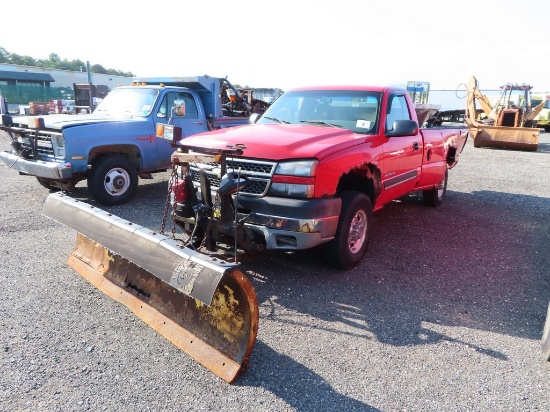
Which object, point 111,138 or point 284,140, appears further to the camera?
point 111,138

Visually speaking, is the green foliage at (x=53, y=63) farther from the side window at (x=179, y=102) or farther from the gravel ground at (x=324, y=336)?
the gravel ground at (x=324, y=336)

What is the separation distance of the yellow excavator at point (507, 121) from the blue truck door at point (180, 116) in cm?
1291

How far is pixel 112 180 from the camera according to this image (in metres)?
7.06

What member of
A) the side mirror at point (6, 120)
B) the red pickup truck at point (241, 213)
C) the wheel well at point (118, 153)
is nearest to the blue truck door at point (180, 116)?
the wheel well at point (118, 153)

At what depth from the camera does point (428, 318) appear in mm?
3705

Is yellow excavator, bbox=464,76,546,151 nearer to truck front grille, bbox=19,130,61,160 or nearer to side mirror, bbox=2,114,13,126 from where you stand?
truck front grille, bbox=19,130,61,160

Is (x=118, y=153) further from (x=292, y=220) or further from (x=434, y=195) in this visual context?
(x=434, y=195)

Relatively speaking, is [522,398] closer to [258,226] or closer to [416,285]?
[416,285]

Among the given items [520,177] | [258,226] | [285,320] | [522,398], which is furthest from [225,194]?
[520,177]

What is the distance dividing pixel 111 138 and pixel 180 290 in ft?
16.0

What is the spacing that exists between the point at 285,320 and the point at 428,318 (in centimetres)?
125

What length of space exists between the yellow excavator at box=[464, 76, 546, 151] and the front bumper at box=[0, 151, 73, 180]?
15.5 m

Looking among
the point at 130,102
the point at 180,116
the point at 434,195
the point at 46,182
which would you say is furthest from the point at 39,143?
the point at 434,195

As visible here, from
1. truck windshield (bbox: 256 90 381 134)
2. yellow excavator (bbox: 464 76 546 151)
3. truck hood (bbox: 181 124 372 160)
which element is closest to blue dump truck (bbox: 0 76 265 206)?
truck windshield (bbox: 256 90 381 134)
